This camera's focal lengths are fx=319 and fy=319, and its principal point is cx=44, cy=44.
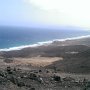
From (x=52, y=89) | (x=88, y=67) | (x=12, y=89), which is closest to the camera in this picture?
(x=12, y=89)

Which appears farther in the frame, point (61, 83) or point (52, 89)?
point (61, 83)

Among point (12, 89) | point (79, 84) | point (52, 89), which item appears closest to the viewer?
point (12, 89)

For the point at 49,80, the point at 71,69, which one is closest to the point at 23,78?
the point at 49,80

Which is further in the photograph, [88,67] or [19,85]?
[88,67]

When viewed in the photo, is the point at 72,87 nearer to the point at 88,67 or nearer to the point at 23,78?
the point at 23,78

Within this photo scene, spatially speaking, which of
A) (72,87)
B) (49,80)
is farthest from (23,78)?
(72,87)

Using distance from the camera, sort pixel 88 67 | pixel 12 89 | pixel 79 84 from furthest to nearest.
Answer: pixel 88 67, pixel 79 84, pixel 12 89

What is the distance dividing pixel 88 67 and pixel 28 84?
16.1m

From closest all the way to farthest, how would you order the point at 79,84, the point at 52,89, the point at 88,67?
the point at 52,89 → the point at 79,84 → the point at 88,67

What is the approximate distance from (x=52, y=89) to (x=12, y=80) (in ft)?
10.2

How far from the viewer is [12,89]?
72.3 ft

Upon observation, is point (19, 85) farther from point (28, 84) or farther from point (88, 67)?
point (88, 67)

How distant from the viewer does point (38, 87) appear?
77.8ft

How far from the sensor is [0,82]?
75.8 ft
